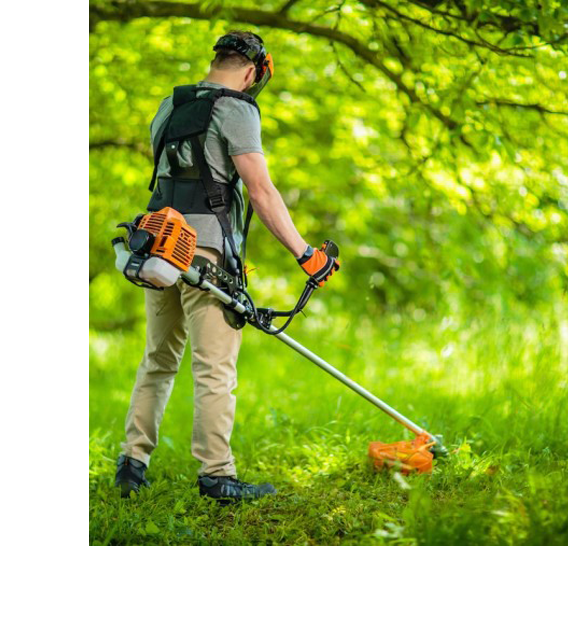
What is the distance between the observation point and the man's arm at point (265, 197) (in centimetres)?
273

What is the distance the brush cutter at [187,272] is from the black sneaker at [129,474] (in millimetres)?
814

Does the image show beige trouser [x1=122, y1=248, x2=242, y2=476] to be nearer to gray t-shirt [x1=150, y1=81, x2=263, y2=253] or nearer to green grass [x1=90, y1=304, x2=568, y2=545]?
gray t-shirt [x1=150, y1=81, x2=263, y2=253]

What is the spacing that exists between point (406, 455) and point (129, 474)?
3.98 feet

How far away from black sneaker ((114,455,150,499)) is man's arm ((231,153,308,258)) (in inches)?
45.9

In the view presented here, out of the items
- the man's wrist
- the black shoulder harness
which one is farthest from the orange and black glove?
the black shoulder harness

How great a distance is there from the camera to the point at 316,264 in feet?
9.53

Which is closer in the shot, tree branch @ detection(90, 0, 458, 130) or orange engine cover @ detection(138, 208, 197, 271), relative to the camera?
orange engine cover @ detection(138, 208, 197, 271)

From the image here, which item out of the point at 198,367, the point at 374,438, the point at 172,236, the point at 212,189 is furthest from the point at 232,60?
the point at 374,438

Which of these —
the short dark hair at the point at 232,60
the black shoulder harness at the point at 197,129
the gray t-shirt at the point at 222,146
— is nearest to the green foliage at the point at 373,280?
the short dark hair at the point at 232,60

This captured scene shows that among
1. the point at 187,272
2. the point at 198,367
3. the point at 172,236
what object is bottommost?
the point at 198,367

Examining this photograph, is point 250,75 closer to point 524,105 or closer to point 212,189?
point 212,189

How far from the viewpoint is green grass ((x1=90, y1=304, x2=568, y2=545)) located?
2.67 meters

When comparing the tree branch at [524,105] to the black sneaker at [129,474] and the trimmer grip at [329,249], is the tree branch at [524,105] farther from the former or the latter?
the black sneaker at [129,474]
